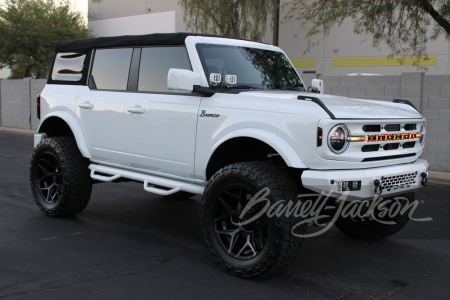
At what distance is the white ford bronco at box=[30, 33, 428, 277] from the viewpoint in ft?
13.3

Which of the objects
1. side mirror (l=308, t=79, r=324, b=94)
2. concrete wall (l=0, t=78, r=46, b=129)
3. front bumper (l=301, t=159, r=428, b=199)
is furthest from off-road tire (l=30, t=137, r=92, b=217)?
concrete wall (l=0, t=78, r=46, b=129)

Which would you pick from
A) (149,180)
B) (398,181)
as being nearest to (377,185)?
(398,181)

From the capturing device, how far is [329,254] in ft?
16.5

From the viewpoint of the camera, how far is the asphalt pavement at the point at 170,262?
13.1 feet

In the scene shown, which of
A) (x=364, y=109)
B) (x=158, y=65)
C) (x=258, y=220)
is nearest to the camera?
(x=258, y=220)

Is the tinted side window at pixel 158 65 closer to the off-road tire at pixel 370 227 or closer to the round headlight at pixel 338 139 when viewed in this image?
the round headlight at pixel 338 139

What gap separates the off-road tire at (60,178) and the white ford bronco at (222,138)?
0.02 m

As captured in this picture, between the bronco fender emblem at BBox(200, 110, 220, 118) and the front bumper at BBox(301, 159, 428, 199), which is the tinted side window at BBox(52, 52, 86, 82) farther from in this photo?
the front bumper at BBox(301, 159, 428, 199)

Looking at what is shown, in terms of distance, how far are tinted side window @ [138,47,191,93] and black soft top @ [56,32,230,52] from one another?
0.07 metres

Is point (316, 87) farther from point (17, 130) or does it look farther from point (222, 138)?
point (17, 130)

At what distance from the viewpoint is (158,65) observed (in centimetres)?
538

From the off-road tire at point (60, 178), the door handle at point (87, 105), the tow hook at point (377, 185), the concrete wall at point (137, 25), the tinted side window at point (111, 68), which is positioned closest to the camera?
the tow hook at point (377, 185)

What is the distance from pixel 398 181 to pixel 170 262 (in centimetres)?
210

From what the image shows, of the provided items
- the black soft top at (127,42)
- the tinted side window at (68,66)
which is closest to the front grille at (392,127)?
the black soft top at (127,42)
